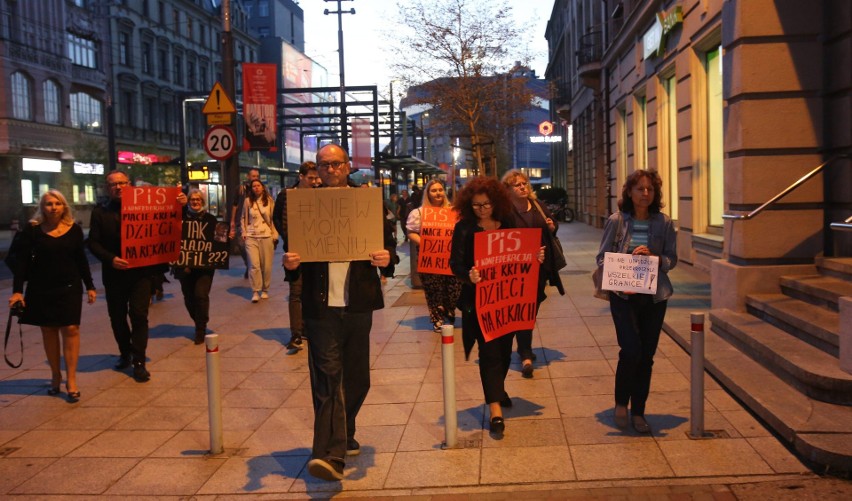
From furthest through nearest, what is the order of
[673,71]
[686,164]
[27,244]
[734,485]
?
1. [673,71]
2. [686,164]
3. [27,244]
4. [734,485]

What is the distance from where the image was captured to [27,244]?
690 centimetres

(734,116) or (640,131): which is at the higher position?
(640,131)

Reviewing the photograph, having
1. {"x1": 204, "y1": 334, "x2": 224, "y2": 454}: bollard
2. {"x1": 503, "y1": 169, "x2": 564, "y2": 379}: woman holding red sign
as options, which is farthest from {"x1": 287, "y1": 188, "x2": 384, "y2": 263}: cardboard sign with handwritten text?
{"x1": 503, "y1": 169, "x2": 564, "y2": 379}: woman holding red sign

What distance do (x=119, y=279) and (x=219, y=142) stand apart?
715cm

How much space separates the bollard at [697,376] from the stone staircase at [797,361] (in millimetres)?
520

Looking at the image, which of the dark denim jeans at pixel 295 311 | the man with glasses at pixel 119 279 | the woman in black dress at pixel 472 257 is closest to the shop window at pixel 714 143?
the dark denim jeans at pixel 295 311

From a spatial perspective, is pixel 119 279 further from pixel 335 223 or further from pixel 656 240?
pixel 656 240

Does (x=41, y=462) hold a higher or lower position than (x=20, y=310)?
lower

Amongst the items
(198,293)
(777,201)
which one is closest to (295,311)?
(198,293)

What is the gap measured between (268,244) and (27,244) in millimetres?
5459

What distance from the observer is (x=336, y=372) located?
4.91 metres

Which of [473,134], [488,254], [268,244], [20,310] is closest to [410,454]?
[488,254]

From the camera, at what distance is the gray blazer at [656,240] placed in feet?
18.7

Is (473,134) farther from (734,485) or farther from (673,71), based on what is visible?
(734,485)
